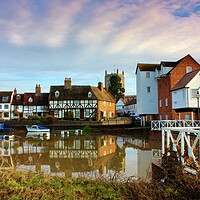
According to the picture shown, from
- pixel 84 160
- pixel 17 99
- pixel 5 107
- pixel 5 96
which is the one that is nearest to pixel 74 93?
pixel 17 99

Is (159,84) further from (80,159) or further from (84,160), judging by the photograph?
(84,160)

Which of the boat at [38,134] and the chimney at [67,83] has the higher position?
the chimney at [67,83]

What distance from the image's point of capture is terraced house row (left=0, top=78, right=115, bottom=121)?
5819cm

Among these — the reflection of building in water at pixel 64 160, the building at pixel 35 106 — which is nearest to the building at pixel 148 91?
the reflection of building in water at pixel 64 160

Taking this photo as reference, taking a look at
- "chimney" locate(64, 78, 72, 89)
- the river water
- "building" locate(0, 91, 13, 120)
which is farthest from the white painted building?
"building" locate(0, 91, 13, 120)

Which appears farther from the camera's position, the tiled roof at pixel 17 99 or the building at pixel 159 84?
the tiled roof at pixel 17 99

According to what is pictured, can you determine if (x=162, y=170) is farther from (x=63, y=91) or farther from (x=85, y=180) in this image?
(x=63, y=91)

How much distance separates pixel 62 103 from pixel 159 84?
2455 centimetres

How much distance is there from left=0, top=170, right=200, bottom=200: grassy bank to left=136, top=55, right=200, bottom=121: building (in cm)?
3104

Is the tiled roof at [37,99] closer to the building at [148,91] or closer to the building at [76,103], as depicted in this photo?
the building at [76,103]

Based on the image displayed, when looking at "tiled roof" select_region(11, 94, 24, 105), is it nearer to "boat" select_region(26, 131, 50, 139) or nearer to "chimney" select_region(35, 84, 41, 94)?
"chimney" select_region(35, 84, 41, 94)

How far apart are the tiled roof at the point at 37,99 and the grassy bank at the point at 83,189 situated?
181 feet

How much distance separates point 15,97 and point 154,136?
139ft

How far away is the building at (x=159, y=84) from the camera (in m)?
37.4
